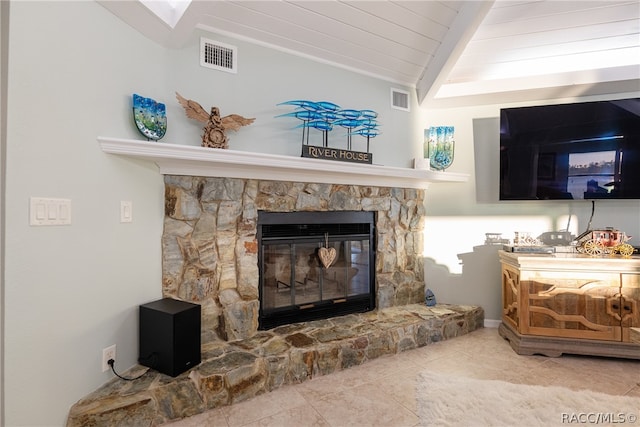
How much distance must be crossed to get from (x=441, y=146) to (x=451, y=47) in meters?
0.90

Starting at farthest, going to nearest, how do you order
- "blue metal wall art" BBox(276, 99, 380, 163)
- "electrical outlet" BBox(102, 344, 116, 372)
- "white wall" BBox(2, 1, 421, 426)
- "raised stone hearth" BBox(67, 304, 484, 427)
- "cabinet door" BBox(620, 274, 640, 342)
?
"blue metal wall art" BBox(276, 99, 380, 163), "cabinet door" BBox(620, 274, 640, 342), "electrical outlet" BBox(102, 344, 116, 372), "raised stone hearth" BBox(67, 304, 484, 427), "white wall" BBox(2, 1, 421, 426)

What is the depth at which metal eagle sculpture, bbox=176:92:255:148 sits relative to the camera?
2039 millimetres

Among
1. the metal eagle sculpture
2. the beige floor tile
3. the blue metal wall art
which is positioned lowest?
the beige floor tile

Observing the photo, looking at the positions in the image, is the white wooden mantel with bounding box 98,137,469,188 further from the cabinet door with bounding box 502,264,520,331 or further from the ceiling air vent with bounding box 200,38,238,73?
the cabinet door with bounding box 502,264,520,331

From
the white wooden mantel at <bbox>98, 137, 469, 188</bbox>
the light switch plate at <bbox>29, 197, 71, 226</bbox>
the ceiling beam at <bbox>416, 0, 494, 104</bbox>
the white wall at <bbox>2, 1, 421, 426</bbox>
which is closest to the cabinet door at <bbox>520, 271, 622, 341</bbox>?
the white wooden mantel at <bbox>98, 137, 469, 188</bbox>

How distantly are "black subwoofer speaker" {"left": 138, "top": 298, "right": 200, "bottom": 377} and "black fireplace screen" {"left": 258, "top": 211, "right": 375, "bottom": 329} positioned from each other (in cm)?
67

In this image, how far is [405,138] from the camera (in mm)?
3078

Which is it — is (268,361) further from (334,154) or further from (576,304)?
(576,304)

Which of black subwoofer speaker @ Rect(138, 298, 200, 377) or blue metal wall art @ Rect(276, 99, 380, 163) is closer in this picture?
black subwoofer speaker @ Rect(138, 298, 200, 377)

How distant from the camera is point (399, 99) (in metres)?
3.05

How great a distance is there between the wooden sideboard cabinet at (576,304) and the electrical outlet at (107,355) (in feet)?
9.26

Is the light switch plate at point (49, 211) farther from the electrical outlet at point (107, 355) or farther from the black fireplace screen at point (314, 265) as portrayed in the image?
the black fireplace screen at point (314, 265)

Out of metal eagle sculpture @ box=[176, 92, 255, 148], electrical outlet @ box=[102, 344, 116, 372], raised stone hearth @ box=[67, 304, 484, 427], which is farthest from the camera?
metal eagle sculpture @ box=[176, 92, 255, 148]

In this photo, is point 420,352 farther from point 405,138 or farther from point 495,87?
point 495,87
